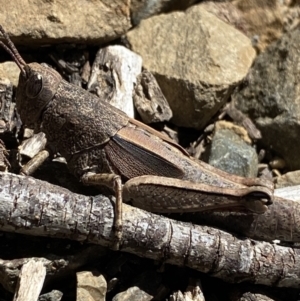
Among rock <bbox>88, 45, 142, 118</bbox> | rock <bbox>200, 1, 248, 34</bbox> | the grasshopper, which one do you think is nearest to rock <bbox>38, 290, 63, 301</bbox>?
the grasshopper

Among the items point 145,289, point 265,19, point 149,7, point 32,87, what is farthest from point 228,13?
point 145,289

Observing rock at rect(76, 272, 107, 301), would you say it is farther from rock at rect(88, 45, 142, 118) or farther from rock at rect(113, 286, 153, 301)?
rock at rect(88, 45, 142, 118)

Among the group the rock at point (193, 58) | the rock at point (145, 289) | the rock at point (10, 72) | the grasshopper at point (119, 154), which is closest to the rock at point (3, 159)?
the grasshopper at point (119, 154)

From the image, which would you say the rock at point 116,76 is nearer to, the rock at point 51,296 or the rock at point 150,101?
the rock at point 150,101

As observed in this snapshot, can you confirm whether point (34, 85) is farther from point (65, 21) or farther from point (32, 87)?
point (65, 21)

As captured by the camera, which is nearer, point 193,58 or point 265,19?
point 193,58

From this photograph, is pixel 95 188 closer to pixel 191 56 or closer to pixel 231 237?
pixel 231 237

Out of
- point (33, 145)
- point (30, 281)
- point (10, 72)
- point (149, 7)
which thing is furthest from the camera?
point (149, 7)
